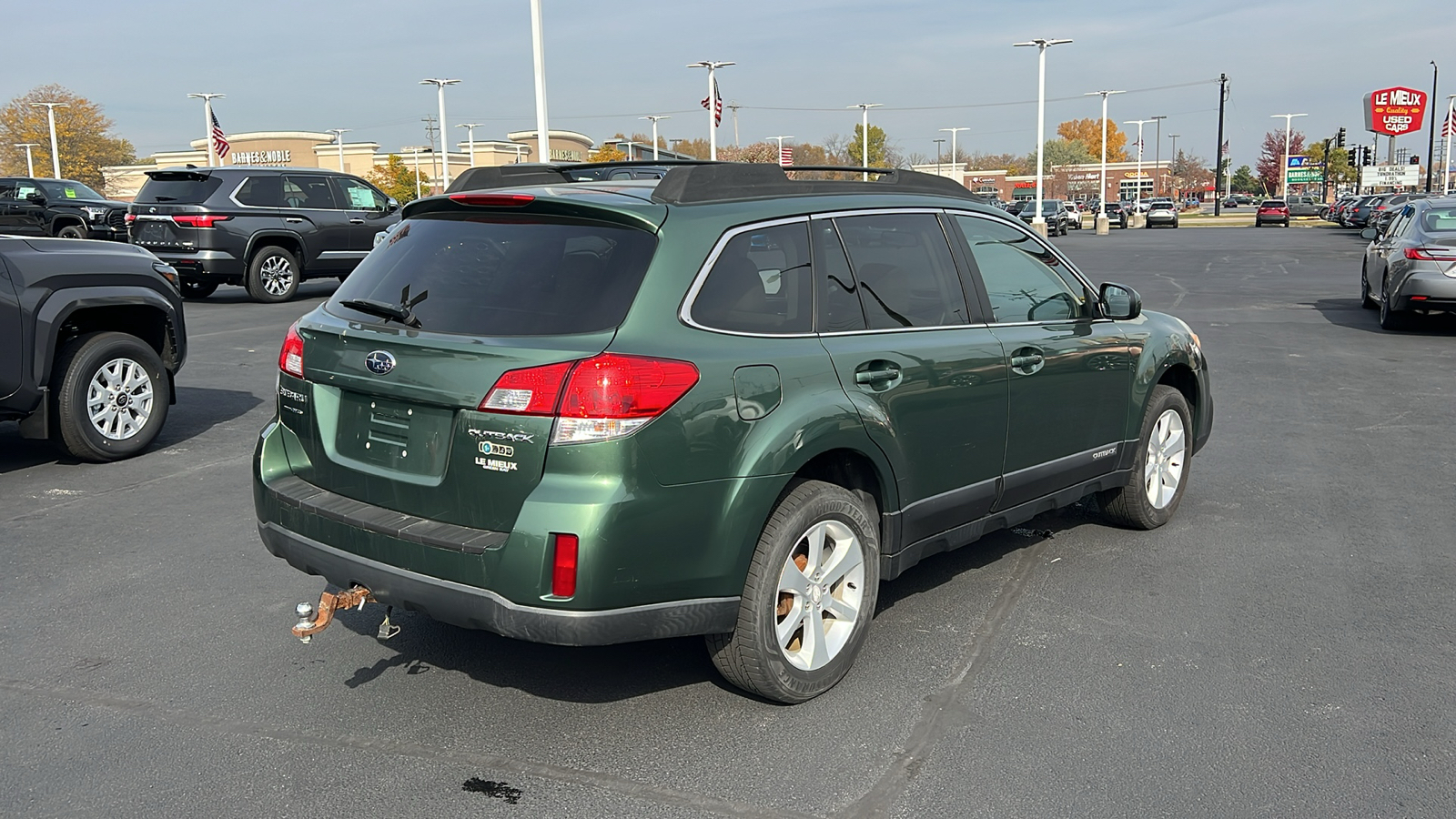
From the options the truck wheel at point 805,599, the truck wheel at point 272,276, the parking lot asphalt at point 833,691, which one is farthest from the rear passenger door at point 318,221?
the truck wheel at point 805,599

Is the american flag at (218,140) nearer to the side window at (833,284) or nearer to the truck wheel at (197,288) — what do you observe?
the truck wheel at (197,288)

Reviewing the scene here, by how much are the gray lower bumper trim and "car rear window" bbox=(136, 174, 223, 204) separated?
15.3m

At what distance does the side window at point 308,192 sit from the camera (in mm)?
18094

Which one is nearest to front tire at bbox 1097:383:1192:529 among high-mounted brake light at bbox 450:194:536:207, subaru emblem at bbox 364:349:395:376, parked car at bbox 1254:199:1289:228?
high-mounted brake light at bbox 450:194:536:207

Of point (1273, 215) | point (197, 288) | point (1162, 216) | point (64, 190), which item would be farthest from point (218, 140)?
point (1273, 215)

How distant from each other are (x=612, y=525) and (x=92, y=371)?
17.8 feet

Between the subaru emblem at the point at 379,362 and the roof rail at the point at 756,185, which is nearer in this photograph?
the subaru emblem at the point at 379,362

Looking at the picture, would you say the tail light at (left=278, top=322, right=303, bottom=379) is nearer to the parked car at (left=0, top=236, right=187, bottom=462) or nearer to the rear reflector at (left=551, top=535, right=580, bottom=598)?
the rear reflector at (left=551, top=535, right=580, bottom=598)

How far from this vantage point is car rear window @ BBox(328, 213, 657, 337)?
3539 mm

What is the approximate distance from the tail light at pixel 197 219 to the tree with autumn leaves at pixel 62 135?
3142 inches

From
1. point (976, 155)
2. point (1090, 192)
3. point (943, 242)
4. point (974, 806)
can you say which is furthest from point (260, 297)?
point (976, 155)

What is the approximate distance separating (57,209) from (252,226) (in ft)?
38.3

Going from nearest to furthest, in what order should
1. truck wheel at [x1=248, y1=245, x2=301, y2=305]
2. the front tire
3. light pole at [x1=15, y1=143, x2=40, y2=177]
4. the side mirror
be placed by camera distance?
the side mirror
the front tire
truck wheel at [x1=248, y1=245, x2=301, y2=305]
light pole at [x1=15, y1=143, x2=40, y2=177]

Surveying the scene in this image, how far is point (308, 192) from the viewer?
1836 cm
